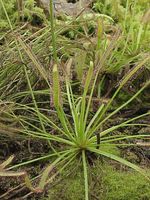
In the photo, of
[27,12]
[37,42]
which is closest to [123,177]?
[37,42]

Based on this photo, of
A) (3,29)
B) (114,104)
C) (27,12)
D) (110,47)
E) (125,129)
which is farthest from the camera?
(27,12)

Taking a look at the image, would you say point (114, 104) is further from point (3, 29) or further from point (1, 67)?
point (3, 29)

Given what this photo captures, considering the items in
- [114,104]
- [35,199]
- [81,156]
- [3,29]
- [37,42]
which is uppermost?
[3,29]

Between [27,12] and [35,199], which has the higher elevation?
[27,12]

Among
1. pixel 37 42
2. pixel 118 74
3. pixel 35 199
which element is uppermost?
pixel 37 42

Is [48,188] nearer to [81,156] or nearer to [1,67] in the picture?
[81,156]

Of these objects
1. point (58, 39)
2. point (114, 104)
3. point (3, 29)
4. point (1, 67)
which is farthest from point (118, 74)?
point (3, 29)

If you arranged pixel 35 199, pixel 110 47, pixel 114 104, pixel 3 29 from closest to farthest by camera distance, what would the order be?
pixel 35 199, pixel 110 47, pixel 114 104, pixel 3 29

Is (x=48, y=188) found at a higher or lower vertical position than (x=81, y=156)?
lower

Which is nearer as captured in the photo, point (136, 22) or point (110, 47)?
point (110, 47)
